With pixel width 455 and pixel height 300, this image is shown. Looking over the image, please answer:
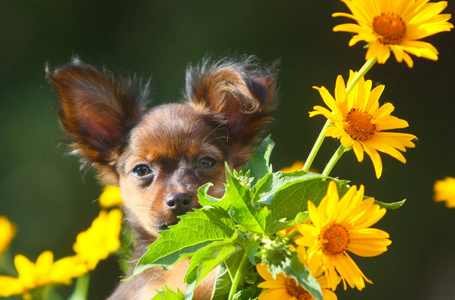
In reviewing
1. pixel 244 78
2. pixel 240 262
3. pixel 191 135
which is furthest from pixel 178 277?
pixel 240 262

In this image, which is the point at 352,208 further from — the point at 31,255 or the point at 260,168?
the point at 31,255

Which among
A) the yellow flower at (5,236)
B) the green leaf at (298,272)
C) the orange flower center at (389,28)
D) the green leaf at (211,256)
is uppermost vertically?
the orange flower center at (389,28)

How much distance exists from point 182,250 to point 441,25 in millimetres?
580

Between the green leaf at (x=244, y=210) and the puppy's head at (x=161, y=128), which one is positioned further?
the puppy's head at (x=161, y=128)

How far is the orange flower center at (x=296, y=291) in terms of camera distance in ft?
Result: 3.56

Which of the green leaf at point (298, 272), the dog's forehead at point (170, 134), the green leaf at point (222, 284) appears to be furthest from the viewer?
the dog's forehead at point (170, 134)

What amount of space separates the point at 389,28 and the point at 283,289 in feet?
1.54

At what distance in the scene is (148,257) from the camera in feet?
3.66

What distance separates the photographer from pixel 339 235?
1030mm

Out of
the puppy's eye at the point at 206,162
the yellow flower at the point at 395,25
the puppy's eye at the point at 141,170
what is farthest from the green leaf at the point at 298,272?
the puppy's eye at the point at 141,170

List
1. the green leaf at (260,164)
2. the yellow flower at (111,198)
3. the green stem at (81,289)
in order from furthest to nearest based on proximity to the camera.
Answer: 1. the yellow flower at (111,198)
2. the green stem at (81,289)
3. the green leaf at (260,164)

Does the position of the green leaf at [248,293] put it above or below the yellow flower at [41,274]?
above

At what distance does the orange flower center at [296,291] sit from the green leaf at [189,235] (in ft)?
0.44

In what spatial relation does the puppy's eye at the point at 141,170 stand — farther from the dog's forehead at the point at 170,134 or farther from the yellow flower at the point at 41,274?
the yellow flower at the point at 41,274
